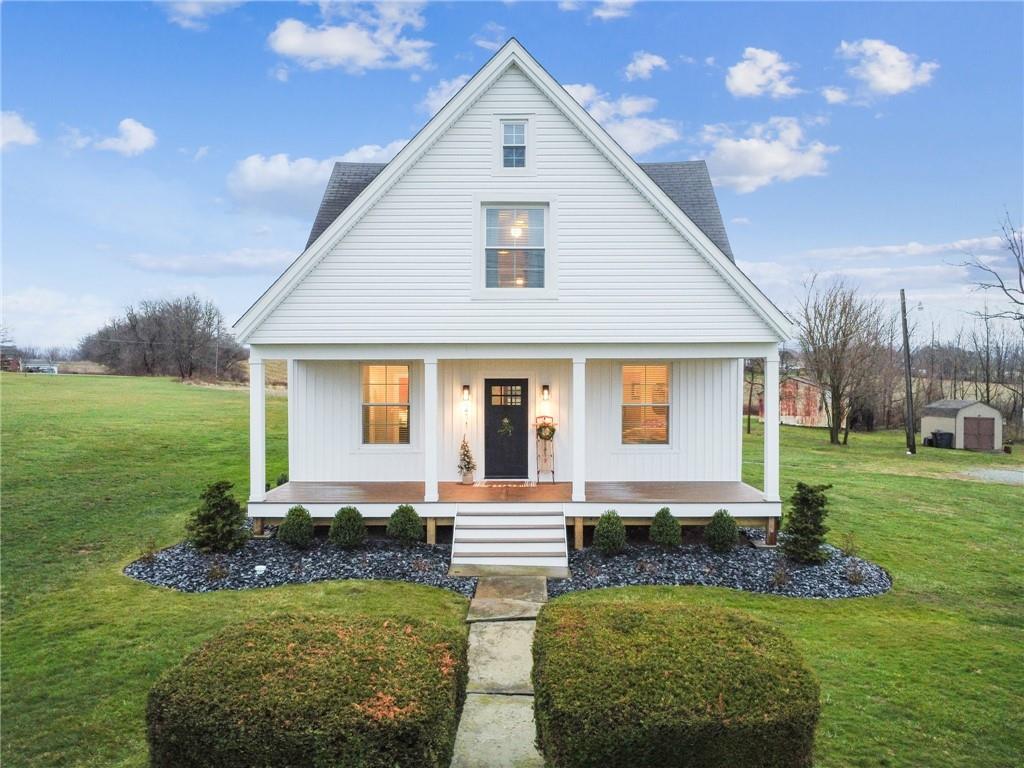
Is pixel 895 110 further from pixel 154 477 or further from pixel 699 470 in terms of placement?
pixel 154 477

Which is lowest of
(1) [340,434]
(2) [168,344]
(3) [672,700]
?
(3) [672,700]

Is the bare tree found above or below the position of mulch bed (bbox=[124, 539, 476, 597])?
above

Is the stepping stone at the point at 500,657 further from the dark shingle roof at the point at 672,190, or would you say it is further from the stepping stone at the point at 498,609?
the dark shingle roof at the point at 672,190

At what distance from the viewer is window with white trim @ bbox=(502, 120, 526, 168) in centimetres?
1034

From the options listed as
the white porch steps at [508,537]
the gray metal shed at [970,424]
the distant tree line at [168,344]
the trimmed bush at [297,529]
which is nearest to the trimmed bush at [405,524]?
the white porch steps at [508,537]

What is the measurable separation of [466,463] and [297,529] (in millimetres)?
3491

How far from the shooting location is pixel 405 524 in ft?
31.5

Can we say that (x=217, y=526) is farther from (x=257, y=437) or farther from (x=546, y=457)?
(x=546, y=457)

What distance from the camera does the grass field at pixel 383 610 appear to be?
475 cm

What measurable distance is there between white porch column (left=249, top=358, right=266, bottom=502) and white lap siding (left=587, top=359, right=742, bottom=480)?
630 cm

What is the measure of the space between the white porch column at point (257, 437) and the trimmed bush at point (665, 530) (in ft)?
22.5

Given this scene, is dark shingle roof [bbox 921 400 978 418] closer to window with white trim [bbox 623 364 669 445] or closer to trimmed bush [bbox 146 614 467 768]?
window with white trim [bbox 623 364 669 445]

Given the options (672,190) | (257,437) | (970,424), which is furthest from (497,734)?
(970,424)

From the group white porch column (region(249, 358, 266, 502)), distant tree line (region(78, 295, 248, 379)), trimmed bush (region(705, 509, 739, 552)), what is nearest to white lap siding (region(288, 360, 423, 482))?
white porch column (region(249, 358, 266, 502))
